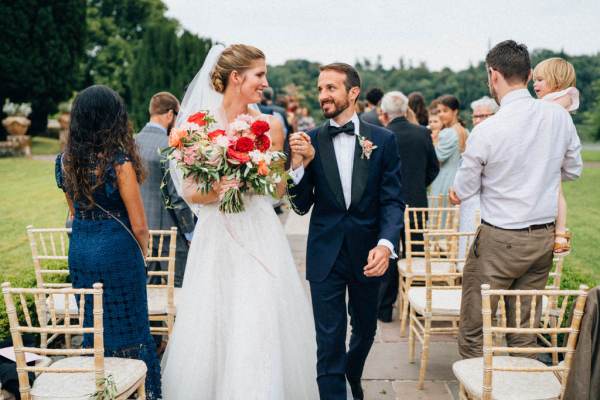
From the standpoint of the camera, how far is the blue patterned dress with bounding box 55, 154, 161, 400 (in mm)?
3238

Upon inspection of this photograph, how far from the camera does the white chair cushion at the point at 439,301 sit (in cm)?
416

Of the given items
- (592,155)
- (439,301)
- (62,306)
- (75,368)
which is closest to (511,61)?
(439,301)

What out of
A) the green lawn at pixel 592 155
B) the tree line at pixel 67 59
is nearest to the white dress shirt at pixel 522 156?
the tree line at pixel 67 59

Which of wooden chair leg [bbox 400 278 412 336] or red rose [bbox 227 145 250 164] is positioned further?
wooden chair leg [bbox 400 278 412 336]

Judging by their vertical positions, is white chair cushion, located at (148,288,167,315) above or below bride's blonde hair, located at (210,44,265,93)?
below

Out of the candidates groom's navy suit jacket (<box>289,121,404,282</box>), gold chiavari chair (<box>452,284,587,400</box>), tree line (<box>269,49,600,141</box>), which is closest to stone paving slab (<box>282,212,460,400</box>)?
gold chiavari chair (<box>452,284,587,400</box>)

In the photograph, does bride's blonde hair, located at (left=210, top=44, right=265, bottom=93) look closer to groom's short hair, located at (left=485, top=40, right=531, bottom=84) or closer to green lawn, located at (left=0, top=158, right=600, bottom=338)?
groom's short hair, located at (left=485, top=40, right=531, bottom=84)

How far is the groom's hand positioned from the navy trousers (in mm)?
240

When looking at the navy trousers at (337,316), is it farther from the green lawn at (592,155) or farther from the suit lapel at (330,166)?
the green lawn at (592,155)

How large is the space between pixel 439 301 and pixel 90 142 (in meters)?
2.70

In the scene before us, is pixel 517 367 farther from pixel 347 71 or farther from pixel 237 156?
pixel 347 71

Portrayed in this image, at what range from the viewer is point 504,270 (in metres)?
3.31

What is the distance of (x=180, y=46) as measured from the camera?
1892 cm

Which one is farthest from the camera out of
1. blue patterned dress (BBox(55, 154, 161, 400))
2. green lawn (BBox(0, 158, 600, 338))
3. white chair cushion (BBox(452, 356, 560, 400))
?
green lawn (BBox(0, 158, 600, 338))
